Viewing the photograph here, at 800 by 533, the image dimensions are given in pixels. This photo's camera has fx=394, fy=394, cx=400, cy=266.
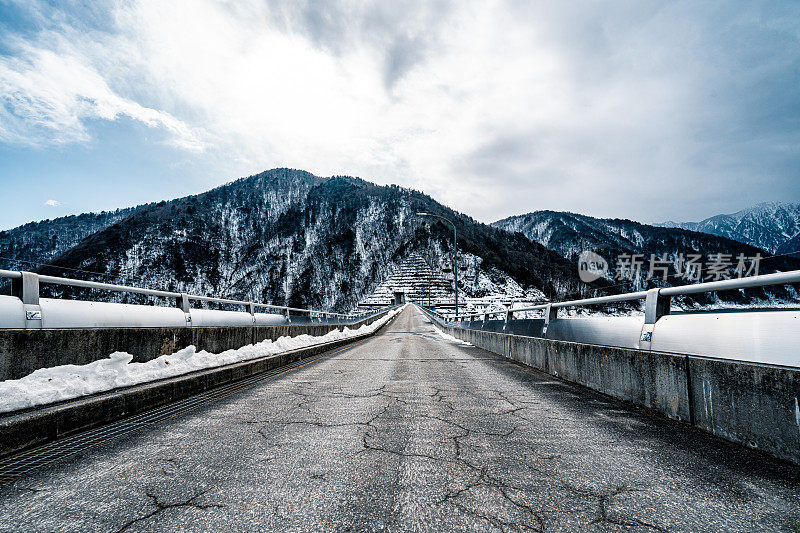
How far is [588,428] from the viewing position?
440cm

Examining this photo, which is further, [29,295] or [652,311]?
[652,311]

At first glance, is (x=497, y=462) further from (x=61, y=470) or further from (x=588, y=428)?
(x=61, y=470)

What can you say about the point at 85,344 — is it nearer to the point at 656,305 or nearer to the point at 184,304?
the point at 184,304

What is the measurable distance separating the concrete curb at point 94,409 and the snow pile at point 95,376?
0.31 feet

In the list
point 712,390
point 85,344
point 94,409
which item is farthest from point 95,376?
point 712,390

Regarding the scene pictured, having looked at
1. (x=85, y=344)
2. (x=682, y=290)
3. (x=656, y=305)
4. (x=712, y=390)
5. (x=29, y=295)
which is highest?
(x=29, y=295)

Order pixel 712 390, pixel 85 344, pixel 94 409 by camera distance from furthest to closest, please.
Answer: pixel 85 344, pixel 94 409, pixel 712 390

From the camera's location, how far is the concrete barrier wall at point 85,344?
4.17 meters

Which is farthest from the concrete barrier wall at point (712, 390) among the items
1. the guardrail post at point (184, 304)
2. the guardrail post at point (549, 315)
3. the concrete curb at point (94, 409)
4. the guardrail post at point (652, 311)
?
the guardrail post at point (184, 304)

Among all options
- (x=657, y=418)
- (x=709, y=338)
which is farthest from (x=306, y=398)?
(x=709, y=338)

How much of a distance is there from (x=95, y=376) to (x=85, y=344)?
0.50 m

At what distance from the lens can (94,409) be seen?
4242 mm

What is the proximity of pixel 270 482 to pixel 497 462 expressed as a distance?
6.01 feet

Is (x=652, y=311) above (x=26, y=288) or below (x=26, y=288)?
below
